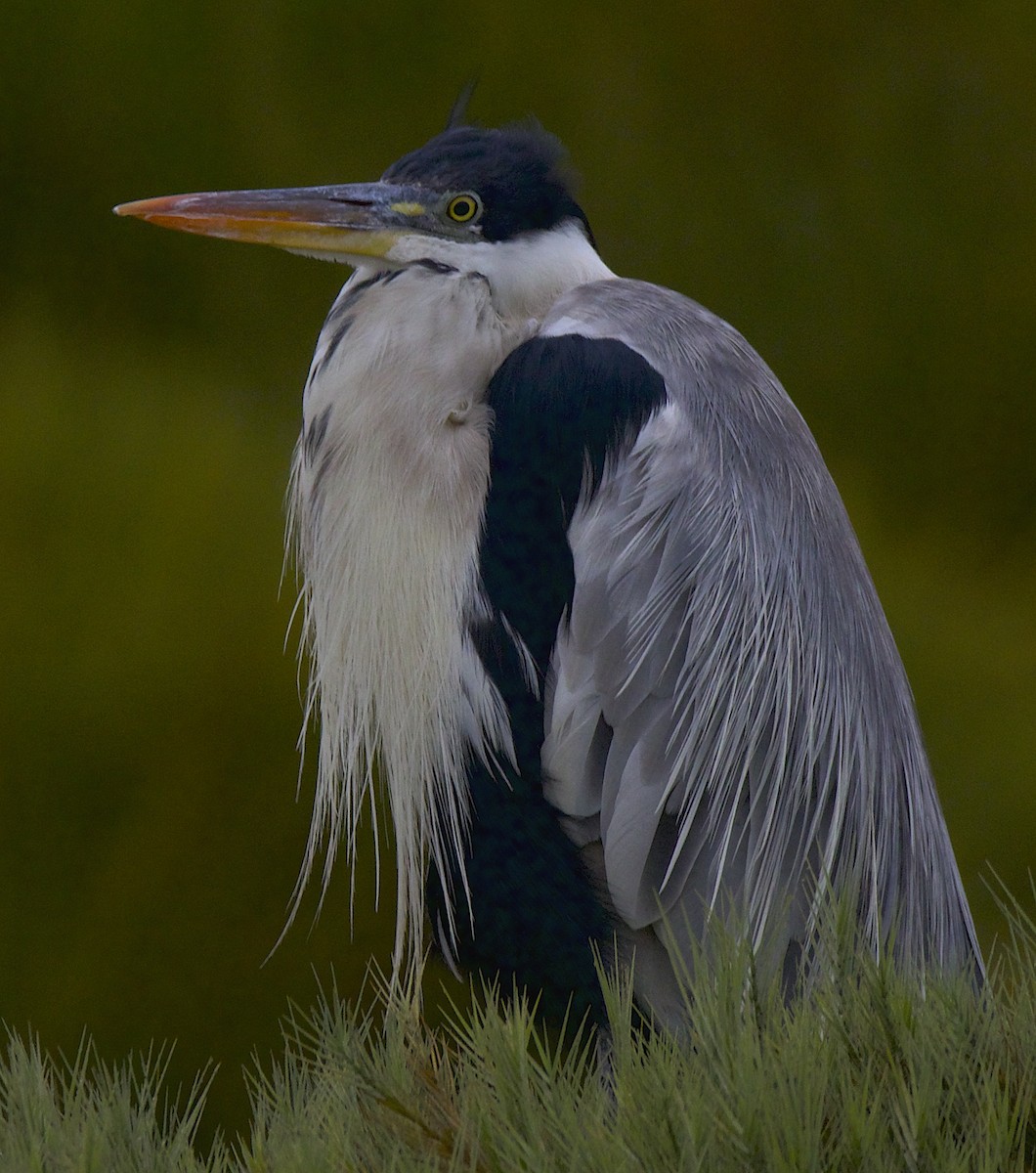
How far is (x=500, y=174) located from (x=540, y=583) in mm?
298

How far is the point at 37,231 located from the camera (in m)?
1.67

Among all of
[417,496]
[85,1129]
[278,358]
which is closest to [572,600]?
[417,496]

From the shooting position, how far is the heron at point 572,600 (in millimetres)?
942

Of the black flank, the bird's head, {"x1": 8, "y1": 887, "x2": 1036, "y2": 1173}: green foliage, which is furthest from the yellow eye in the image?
{"x1": 8, "y1": 887, "x2": 1036, "y2": 1173}: green foliage

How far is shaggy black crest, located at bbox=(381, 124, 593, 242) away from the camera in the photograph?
1017 mm

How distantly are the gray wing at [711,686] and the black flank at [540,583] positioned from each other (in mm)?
16

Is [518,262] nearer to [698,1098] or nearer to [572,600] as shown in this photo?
[572,600]

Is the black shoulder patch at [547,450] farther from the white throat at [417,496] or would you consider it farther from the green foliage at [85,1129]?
the green foliage at [85,1129]

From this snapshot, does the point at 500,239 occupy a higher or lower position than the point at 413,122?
lower

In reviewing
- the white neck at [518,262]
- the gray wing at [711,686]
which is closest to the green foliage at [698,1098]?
the gray wing at [711,686]

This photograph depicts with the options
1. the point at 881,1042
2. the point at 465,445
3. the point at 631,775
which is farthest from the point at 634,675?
the point at 881,1042

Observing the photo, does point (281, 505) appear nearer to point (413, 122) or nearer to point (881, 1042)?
point (413, 122)

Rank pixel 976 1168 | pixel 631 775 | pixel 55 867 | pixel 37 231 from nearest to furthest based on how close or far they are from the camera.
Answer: pixel 976 1168 < pixel 631 775 < pixel 55 867 < pixel 37 231

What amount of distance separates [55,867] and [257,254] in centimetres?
75
